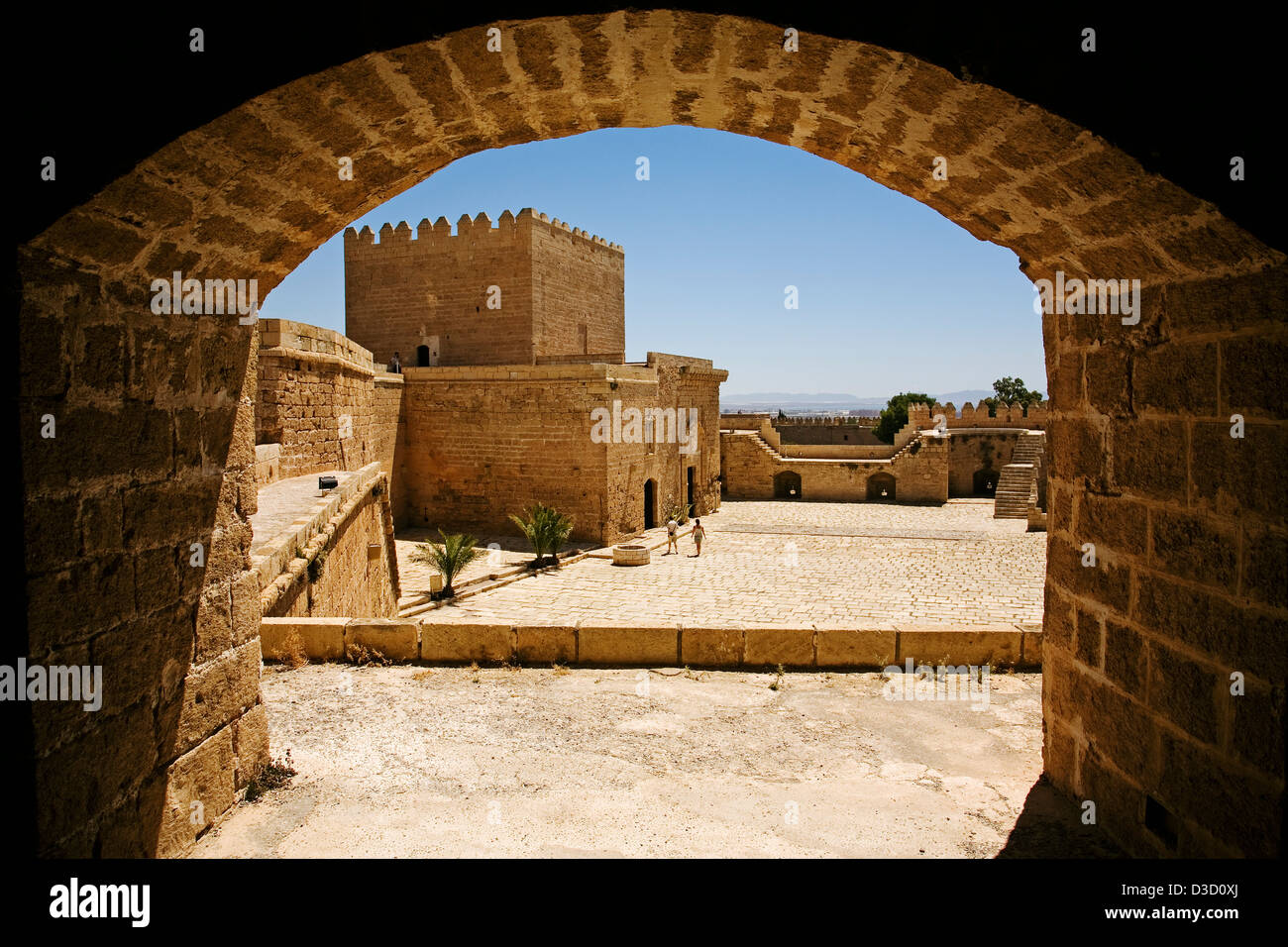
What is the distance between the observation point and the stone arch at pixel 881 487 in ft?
103

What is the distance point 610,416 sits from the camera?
19.1 metres

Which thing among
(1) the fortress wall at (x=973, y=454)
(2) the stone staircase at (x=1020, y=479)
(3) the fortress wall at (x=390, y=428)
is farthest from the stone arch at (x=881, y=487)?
(3) the fortress wall at (x=390, y=428)

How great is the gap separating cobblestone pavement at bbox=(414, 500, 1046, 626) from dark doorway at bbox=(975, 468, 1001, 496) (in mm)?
7384

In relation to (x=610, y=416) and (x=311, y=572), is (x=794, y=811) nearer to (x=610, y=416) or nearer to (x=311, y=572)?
(x=311, y=572)

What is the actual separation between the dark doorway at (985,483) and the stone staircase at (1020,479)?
2234mm

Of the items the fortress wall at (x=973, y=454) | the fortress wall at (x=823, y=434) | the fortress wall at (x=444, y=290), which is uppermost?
the fortress wall at (x=444, y=290)

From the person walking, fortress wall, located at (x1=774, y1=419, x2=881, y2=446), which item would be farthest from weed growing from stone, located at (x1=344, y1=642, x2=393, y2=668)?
fortress wall, located at (x1=774, y1=419, x2=881, y2=446)

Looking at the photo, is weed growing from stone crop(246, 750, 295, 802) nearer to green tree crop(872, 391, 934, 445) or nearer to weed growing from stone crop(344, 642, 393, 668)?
weed growing from stone crop(344, 642, 393, 668)

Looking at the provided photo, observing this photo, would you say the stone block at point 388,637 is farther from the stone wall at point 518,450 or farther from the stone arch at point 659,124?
the stone wall at point 518,450

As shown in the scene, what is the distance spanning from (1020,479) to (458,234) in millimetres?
21162

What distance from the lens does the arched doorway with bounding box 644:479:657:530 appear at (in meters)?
22.2

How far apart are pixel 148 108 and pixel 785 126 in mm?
1999

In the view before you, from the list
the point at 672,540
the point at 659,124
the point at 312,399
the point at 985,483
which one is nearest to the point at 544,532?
the point at 672,540
